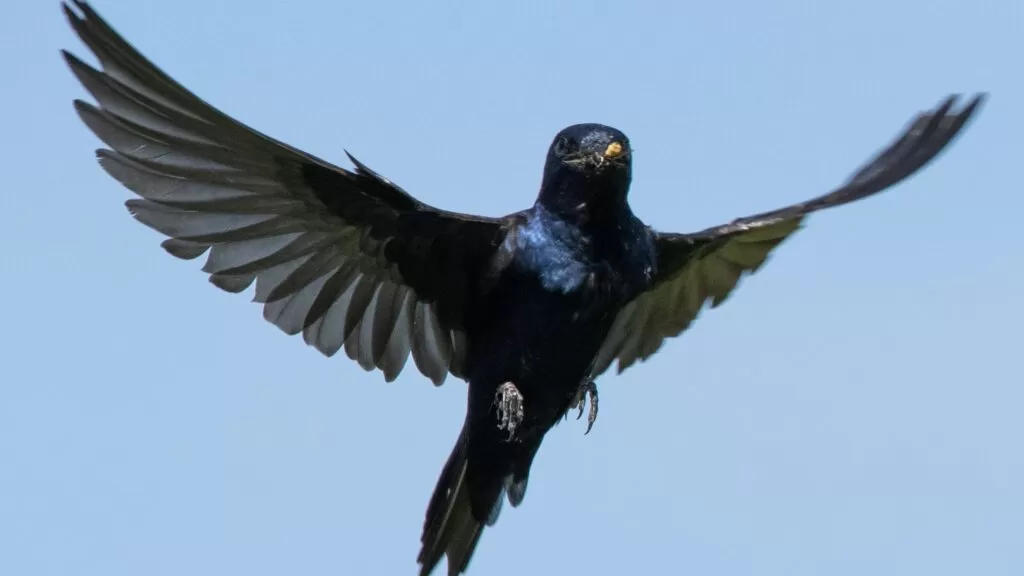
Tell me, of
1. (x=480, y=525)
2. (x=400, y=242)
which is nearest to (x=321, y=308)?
(x=400, y=242)

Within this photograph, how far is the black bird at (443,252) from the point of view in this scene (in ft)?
35.0

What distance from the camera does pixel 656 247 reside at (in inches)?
449

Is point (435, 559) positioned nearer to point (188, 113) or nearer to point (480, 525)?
point (480, 525)

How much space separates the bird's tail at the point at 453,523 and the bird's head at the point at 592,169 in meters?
1.48

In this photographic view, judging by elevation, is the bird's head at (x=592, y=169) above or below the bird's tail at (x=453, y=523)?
above

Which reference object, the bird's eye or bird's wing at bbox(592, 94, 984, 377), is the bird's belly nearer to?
bird's wing at bbox(592, 94, 984, 377)

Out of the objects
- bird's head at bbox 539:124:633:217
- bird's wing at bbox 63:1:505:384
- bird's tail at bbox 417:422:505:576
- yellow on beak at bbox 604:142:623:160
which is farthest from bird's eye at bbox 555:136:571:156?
bird's tail at bbox 417:422:505:576

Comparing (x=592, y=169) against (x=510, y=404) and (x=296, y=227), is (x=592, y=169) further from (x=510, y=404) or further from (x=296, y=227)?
(x=296, y=227)

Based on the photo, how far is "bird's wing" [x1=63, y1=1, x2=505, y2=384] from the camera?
408 inches

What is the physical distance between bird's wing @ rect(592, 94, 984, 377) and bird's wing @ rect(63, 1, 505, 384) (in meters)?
0.91

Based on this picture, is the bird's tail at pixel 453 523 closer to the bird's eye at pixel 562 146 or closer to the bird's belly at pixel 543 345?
the bird's belly at pixel 543 345

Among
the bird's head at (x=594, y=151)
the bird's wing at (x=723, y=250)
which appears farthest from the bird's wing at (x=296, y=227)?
the bird's wing at (x=723, y=250)

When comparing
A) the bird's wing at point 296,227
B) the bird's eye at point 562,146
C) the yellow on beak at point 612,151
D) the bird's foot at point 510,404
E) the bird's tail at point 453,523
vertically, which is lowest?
the bird's tail at point 453,523

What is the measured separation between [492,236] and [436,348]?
834mm
